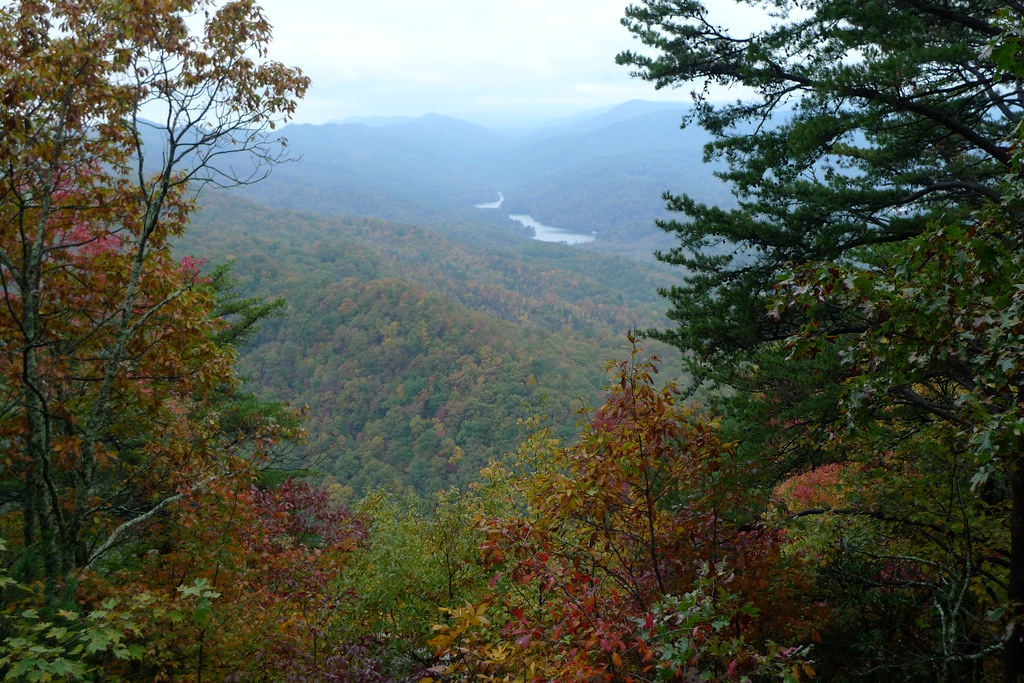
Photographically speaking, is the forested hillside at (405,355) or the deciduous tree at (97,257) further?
the forested hillside at (405,355)

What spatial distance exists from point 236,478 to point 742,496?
167 inches

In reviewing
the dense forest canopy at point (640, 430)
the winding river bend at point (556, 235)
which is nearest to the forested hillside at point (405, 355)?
the dense forest canopy at point (640, 430)

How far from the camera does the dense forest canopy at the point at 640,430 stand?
107 inches

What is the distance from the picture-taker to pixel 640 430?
3285mm

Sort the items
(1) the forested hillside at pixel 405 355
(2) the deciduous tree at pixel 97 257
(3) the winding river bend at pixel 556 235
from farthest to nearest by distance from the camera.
A: (3) the winding river bend at pixel 556 235
(1) the forested hillside at pixel 405 355
(2) the deciduous tree at pixel 97 257

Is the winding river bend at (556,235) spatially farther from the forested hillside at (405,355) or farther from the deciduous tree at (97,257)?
the deciduous tree at (97,257)

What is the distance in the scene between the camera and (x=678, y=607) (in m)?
2.42

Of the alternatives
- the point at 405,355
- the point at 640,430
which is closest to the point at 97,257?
the point at 640,430

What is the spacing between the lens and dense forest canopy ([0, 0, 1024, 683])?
2709mm

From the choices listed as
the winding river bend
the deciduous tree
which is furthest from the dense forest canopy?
the winding river bend

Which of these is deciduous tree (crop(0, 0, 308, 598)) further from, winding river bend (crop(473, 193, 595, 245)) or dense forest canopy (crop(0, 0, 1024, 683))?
winding river bend (crop(473, 193, 595, 245))

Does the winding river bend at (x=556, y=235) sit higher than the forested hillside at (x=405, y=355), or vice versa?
the winding river bend at (x=556, y=235)

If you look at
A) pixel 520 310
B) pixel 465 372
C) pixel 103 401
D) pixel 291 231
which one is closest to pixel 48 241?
pixel 103 401

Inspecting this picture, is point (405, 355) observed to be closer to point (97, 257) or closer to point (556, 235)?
point (97, 257)
